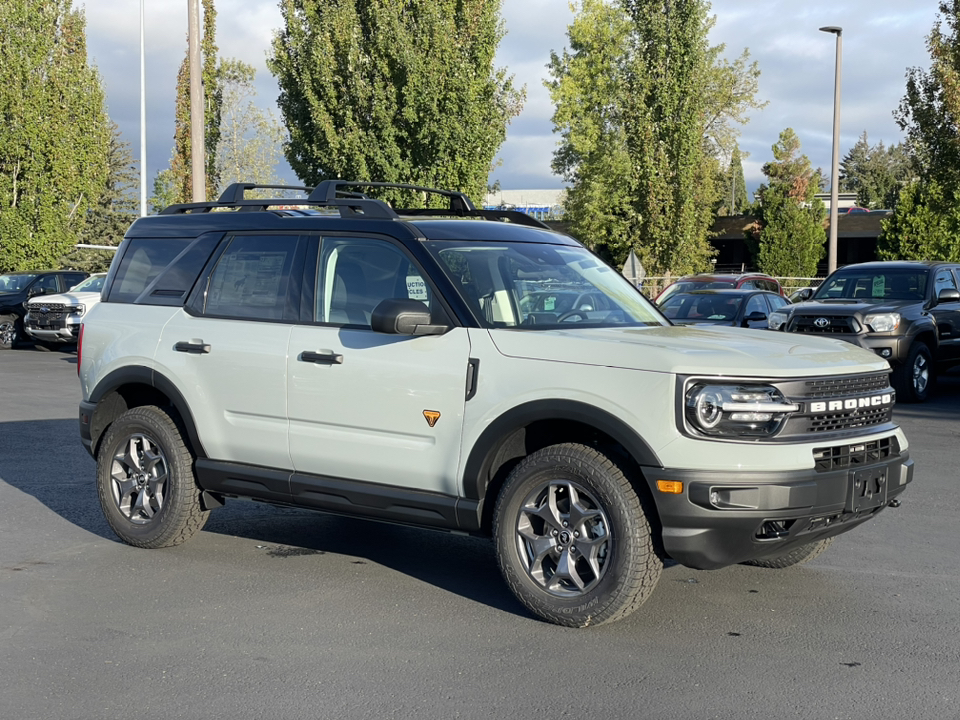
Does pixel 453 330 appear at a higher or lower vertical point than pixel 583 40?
lower

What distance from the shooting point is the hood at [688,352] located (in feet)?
16.1

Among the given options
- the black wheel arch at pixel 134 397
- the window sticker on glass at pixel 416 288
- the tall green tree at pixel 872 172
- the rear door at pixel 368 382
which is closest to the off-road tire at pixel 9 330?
the black wheel arch at pixel 134 397

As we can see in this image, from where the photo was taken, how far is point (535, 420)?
526 cm

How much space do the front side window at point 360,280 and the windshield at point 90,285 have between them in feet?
66.6

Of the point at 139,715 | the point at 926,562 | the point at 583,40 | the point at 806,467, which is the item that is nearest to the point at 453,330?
the point at 806,467

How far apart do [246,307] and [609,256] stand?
45175mm

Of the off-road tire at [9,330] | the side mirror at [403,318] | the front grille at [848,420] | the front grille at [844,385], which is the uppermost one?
the side mirror at [403,318]

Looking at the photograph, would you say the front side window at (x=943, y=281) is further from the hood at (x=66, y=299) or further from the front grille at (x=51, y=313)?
the front grille at (x=51, y=313)

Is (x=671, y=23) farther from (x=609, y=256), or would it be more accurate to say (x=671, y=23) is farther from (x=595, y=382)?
(x=595, y=382)

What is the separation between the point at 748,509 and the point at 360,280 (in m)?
2.37

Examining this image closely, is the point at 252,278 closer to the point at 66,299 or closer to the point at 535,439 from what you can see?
the point at 535,439

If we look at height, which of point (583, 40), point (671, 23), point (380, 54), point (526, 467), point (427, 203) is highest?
point (583, 40)

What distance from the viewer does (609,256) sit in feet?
167

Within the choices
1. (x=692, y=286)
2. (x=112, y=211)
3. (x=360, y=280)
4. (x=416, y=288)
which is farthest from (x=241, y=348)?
(x=112, y=211)
